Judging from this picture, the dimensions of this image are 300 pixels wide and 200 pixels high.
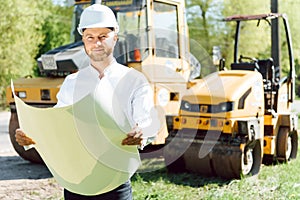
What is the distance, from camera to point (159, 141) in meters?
7.56

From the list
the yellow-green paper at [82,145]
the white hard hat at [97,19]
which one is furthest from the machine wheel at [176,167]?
the white hard hat at [97,19]

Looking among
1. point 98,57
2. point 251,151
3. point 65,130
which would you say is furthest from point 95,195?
point 251,151

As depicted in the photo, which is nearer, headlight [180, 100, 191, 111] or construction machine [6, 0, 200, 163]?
headlight [180, 100, 191, 111]

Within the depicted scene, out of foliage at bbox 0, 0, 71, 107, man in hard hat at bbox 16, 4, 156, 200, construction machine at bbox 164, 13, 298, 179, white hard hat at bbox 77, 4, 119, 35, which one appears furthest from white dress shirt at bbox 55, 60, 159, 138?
foliage at bbox 0, 0, 71, 107

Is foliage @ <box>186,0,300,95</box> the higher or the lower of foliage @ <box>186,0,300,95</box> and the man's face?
the lower

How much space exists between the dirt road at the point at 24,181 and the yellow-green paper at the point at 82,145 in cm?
342

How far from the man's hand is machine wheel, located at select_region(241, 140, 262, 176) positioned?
417 cm

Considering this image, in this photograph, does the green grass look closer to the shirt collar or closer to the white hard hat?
the shirt collar

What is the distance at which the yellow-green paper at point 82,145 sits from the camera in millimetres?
2568

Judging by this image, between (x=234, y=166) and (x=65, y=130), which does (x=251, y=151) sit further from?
(x=65, y=130)

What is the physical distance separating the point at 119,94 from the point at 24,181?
475cm

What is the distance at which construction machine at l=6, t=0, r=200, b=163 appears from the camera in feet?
25.1

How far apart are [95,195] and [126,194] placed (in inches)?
7.0

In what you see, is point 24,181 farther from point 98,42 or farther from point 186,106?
point 98,42
